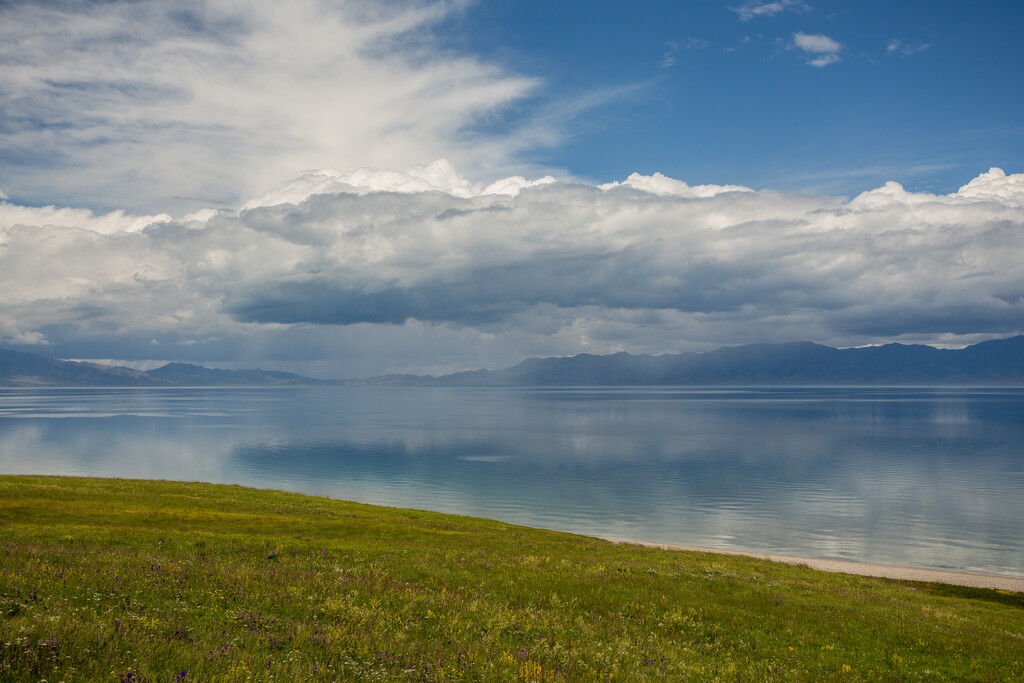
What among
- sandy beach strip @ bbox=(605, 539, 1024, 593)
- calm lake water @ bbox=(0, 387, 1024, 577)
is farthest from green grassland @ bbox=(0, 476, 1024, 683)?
A: calm lake water @ bbox=(0, 387, 1024, 577)

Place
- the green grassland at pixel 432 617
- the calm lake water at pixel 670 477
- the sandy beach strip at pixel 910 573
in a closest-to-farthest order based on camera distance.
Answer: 1. the green grassland at pixel 432 617
2. the sandy beach strip at pixel 910 573
3. the calm lake water at pixel 670 477

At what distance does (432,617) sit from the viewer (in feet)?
52.5

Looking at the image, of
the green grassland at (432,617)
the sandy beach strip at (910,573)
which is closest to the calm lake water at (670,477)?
the sandy beach strip at (910,573)

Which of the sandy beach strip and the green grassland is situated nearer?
the green grassland

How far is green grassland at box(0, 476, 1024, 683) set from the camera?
35.3 ft

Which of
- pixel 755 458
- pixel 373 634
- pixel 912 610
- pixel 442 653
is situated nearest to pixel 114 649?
pixel 373 634

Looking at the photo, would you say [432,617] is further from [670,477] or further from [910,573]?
[670,477]

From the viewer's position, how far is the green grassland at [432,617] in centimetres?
1075

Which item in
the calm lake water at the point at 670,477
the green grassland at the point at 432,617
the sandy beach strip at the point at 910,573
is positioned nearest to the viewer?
the green grassland at the point at 432,617

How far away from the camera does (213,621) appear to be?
13.1 m

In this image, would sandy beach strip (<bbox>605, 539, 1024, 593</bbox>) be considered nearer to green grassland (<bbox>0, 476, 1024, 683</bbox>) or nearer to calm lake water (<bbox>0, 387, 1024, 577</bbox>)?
calm lake water (<bbox>0, 387, 1024, 577</bbox>)

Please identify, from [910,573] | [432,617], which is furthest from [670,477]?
[432,617]

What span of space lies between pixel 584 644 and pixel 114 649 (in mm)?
10402

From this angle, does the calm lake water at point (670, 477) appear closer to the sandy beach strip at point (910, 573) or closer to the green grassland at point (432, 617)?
the sandy beach strip at point (910, 573)
